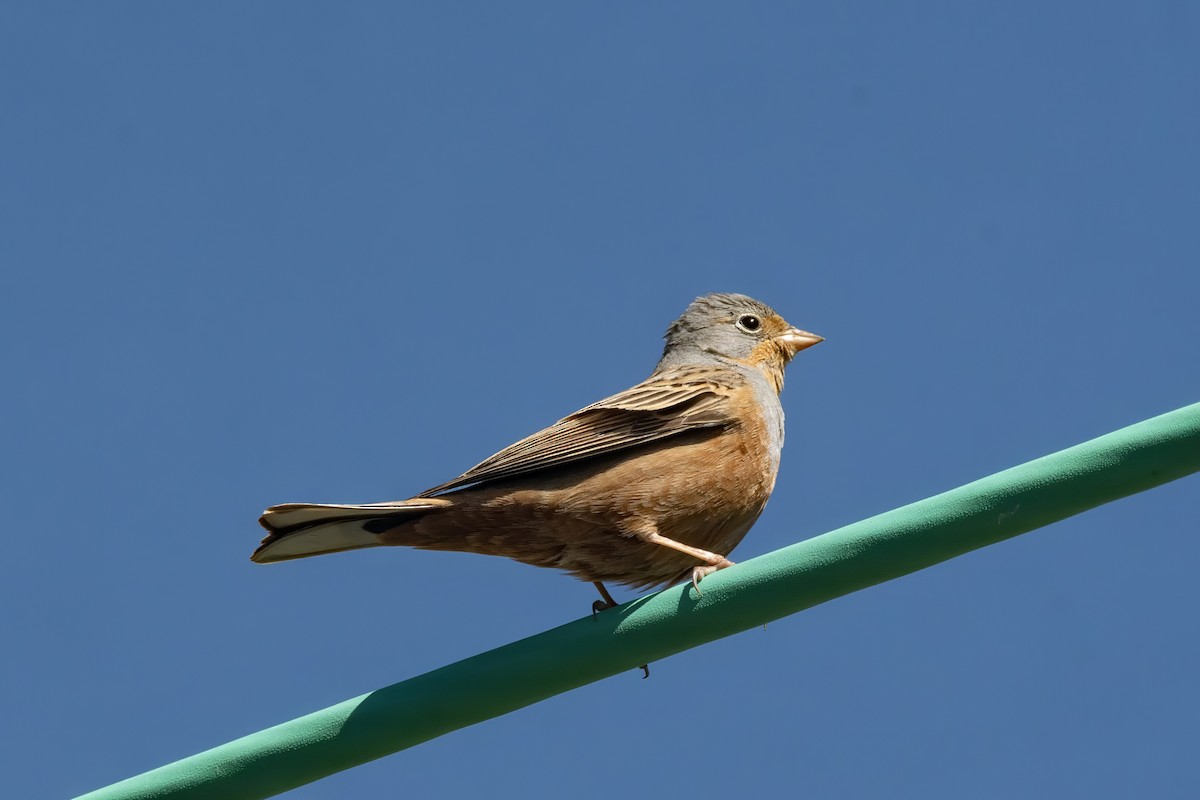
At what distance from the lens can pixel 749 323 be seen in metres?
9.52

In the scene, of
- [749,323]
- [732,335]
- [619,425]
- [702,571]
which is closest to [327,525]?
[619,425]

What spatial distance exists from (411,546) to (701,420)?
165cm

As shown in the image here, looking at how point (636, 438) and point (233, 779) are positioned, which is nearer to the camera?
point (233, 779)

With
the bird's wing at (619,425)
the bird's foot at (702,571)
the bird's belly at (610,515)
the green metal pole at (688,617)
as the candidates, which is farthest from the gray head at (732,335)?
the green metal pole at (688,617)

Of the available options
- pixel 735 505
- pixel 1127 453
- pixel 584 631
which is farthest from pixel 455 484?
pixel 1127 453

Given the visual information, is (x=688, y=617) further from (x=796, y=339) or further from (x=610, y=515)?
(x=796, y=339)

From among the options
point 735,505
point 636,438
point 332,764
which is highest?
point 636,438

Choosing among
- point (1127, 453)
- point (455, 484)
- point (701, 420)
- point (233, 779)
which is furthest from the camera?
point (701, 420)

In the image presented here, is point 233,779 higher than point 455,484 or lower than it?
lower

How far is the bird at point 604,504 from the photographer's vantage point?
6.88m

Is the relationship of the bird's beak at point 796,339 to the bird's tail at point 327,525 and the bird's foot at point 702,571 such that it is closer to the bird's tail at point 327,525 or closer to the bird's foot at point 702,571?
the bird's foot at point 702,571

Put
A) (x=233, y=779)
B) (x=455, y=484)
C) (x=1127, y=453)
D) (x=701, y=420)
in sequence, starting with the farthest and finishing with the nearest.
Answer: (x=701, y=420) → (x=455, y=484) → (x=233, y=779) → (x=1127, y=453)

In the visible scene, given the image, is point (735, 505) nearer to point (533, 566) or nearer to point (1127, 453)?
point (533, 566)

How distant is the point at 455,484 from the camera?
6.93 metres
